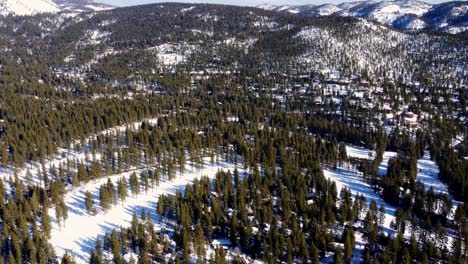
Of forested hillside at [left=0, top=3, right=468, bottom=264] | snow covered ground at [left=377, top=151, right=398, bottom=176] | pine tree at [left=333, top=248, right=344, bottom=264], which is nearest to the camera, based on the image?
pine tree at [left=333, top=248, right=344, bottom=264]

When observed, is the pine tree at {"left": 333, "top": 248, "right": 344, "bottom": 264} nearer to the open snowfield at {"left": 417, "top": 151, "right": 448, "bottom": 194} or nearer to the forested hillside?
the forested hillside

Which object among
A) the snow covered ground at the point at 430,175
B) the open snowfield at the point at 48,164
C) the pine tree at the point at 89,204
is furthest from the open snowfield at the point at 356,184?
the open snowfield at the point at 48,164

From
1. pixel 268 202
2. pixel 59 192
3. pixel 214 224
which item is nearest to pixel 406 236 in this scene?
pixel 268 202

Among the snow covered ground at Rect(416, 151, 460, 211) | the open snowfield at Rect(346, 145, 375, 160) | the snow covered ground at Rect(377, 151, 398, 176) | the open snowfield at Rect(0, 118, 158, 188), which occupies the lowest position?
the snow covered ground at Rect(416, 151, 460, 211)

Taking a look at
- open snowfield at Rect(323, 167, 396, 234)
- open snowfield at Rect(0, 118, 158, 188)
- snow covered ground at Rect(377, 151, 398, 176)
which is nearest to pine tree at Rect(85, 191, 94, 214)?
open snowfield at Rect(0, 118, 158, 188)

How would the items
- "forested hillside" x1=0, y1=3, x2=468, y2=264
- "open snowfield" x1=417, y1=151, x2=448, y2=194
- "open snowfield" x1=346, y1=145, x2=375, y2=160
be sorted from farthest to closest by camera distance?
"open snowfield" x1=346, y1=145, x2=375, y2=160
"open snowfield" x1=417, y1=151, x2=448, y2=194
"forested hillside" x1=0, y1=3, x2=468, y2=264

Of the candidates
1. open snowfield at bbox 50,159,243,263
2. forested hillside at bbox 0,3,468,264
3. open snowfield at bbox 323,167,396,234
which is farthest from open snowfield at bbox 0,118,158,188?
open snowfield at bbox 323,167,396,234

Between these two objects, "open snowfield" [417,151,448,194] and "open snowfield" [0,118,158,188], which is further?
"open snowfield" [417,151,448,194]

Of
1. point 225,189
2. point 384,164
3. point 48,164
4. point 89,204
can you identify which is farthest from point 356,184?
point 48,164

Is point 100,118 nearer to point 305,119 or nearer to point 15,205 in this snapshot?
point 15,205

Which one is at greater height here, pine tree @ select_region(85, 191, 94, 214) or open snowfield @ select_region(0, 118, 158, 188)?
Result: open snowfield @ select_region(0, 118, 158, 188)

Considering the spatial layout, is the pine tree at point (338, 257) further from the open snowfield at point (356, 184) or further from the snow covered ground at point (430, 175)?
the snow covered ground at point (430, 175)
